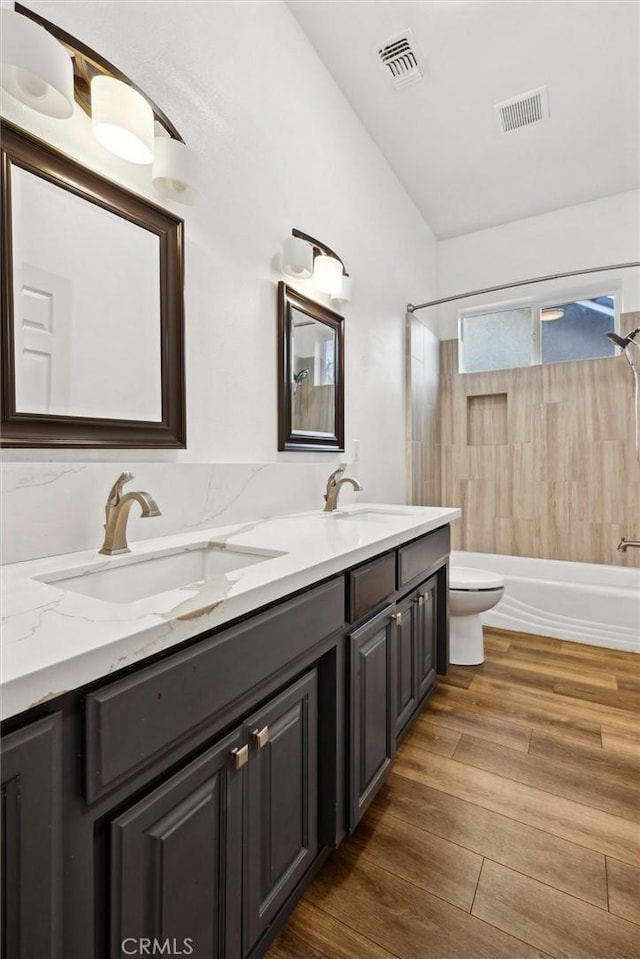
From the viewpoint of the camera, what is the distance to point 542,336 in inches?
133

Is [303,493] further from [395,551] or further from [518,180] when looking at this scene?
[518,180]

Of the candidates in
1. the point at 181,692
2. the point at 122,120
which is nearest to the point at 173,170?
the point at 122,120

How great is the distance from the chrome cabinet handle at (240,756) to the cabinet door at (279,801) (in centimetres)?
2

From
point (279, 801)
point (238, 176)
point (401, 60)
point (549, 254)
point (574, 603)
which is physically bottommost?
point (574, 603)

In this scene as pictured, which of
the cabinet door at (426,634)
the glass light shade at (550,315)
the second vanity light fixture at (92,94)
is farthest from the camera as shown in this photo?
the glass light shade at (550,315)

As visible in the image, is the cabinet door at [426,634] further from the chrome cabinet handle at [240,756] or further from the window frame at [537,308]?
the window frame at [537,308]

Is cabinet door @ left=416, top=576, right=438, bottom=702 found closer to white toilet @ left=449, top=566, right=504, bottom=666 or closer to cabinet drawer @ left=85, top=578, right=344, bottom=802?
white toilet @ left=449, top=566, right=504, bottom=666

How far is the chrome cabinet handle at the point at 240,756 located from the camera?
0.78m

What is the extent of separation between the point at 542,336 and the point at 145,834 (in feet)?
12.1

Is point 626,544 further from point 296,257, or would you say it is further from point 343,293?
point 296,257

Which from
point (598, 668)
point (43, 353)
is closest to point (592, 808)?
point (598, 668)

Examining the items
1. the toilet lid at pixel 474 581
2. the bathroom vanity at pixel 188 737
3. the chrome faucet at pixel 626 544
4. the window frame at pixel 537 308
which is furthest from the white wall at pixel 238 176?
the chrome faucet at pixel 626 544

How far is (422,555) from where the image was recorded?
1.67m

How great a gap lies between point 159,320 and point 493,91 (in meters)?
2.23
